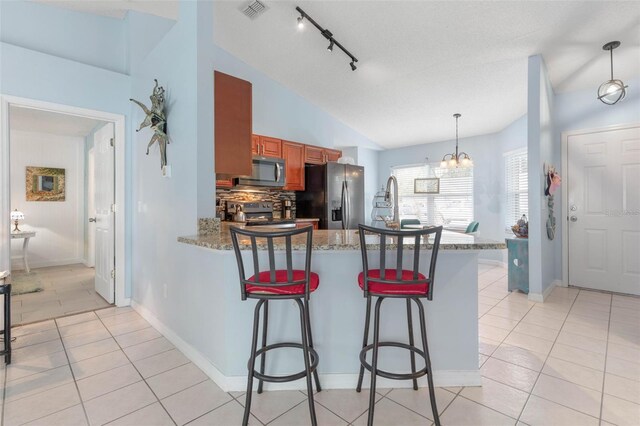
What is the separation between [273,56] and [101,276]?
11.7 ft

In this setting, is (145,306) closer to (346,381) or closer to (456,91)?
(346,381)

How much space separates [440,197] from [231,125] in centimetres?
514

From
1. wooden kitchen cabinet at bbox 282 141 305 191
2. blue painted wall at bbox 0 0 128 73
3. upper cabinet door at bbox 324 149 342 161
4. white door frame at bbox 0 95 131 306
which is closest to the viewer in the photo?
white door frame at bbox 0 95 131 306

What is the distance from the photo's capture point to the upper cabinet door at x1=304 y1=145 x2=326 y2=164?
4.93 meters

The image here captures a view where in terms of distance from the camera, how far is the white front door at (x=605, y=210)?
372 cm

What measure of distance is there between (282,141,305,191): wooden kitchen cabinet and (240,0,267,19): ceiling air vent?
1.72 m

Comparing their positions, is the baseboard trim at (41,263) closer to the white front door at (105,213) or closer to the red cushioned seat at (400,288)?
the white front door at (105,213)

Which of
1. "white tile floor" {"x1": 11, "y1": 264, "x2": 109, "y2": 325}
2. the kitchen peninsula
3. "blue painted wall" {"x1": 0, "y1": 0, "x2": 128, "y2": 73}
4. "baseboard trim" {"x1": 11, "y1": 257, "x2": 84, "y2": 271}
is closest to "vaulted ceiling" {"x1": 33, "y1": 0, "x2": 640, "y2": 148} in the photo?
"blue painted wall" {"x1": 0, "y1": 0, "x2": 128, "y2": 73}

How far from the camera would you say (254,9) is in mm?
3096

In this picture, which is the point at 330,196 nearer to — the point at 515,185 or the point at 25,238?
the point at 515,185

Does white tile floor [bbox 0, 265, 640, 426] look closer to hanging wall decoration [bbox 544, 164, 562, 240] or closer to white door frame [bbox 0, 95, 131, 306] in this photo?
white door frame [bbox 0, 95, 131, 306]

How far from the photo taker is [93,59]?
3.37 metres

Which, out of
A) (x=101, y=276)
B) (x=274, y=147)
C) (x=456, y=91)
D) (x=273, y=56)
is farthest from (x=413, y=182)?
(x=101, y=276)

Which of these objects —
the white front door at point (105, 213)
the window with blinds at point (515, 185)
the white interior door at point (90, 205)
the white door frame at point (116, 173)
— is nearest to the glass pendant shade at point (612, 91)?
the window with blinds at point (515, 185)
